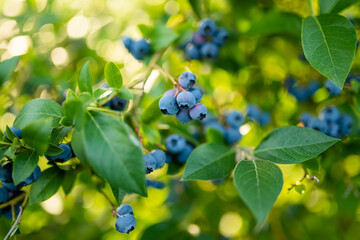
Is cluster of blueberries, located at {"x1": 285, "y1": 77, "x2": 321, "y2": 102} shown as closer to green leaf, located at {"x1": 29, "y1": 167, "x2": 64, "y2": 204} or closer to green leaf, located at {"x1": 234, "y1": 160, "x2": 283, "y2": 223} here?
green leaf, located at {"x1": 234, "y1": 160, "x2": 283, "y2": 223}

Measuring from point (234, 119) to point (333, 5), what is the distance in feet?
2.33

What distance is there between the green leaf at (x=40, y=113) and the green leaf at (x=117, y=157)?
198 millimetres

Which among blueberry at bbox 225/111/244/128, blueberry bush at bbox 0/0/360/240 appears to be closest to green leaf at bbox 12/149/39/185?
blueberry bush at bbox 0/0/360/240

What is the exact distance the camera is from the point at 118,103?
1.40m

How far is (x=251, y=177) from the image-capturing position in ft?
3.29

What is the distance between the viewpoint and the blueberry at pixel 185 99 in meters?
1.08

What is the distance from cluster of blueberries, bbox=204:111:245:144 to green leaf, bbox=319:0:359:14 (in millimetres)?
652

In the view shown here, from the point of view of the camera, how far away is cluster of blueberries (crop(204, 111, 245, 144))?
1538 millimetres

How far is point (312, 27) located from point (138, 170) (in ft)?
3.06

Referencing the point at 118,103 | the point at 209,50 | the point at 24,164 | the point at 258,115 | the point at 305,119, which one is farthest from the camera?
the point at 258,115

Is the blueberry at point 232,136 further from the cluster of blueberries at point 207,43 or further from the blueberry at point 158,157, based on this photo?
the cluster of blueberries at point 207,43

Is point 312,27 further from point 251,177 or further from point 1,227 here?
point 1,227

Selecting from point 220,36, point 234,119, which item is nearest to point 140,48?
point 220,36

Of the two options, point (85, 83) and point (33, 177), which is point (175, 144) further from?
point (33, 177)
